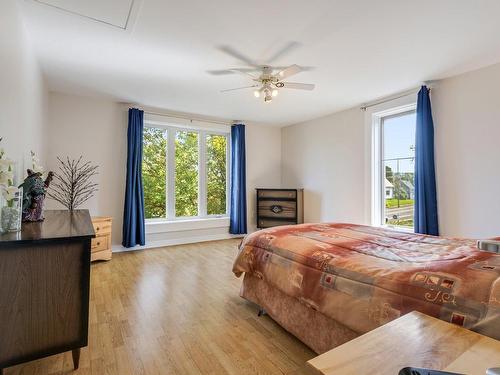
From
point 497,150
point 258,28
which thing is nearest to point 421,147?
point 497,150

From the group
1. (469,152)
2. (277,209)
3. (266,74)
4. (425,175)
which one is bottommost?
(277,209)

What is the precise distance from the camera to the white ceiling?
2.01 meters

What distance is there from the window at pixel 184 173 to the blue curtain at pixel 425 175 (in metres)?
3.46

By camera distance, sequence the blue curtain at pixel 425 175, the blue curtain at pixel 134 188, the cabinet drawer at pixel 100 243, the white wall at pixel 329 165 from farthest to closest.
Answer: the white wall at pixel 329 165 < the blue curtain at pixel 134 188 < the cabinet drawer at pixel 100 243 < the blue curtain at pixel 425 175

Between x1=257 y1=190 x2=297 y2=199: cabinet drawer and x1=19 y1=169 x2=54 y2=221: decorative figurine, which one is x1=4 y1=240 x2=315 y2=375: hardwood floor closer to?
x1=19 y1=169 x2=54 y2=221: decorative figurine

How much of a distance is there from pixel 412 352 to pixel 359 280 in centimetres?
65

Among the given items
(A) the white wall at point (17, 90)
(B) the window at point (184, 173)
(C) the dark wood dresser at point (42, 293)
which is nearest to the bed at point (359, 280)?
(C) the dark wood dresser at point (42, 293)

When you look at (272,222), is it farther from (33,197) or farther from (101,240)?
(33,197)

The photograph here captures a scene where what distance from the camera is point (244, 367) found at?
1628mm

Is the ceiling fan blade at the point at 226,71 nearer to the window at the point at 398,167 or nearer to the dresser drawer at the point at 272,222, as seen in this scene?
the window at the point at 398,167

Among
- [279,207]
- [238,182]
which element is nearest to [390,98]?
[279,207]

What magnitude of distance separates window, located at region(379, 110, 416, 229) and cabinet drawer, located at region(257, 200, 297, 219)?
1702 millimetres

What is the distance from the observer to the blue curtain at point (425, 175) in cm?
329

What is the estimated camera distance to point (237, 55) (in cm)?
272
